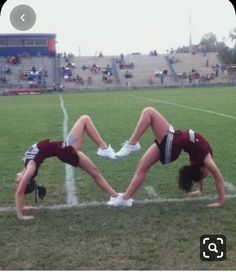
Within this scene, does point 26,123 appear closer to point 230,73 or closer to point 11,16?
point 11,16

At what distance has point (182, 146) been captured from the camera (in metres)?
5.52

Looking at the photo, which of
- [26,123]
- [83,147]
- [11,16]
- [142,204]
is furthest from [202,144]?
[26,123]

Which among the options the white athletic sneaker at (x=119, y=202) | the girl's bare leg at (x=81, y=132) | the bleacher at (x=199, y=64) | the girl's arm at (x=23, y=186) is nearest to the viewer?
the girl's arm at (x=23, y=186)

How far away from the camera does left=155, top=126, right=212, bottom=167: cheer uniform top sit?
5492mm

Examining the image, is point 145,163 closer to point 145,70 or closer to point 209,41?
point 145,70

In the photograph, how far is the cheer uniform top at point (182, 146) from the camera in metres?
5.49

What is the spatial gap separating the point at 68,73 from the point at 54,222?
4223 centimetres

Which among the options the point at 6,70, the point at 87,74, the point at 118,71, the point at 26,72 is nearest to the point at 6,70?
the point at 6,70

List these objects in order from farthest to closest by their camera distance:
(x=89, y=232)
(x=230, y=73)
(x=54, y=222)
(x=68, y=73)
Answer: (x=230, y=73) < (x=68, y=73) < (x=54, y=222) < (x=89, y=232)

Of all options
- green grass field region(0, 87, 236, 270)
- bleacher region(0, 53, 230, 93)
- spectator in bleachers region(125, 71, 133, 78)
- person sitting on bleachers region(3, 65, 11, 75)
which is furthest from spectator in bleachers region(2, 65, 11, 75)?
green grass field region(0, 87, 236, 270)

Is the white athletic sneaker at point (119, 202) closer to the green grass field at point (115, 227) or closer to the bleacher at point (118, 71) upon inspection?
the green grass field at point (115, 227)

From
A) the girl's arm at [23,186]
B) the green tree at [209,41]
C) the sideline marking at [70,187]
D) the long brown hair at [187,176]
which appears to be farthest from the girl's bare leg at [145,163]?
the green tree at [209,41]

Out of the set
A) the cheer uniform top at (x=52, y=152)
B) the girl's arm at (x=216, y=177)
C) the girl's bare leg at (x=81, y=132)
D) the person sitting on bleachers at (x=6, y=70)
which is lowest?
the girl's arm at (x=216, y=177)

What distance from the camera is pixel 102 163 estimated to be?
8.75 metres
